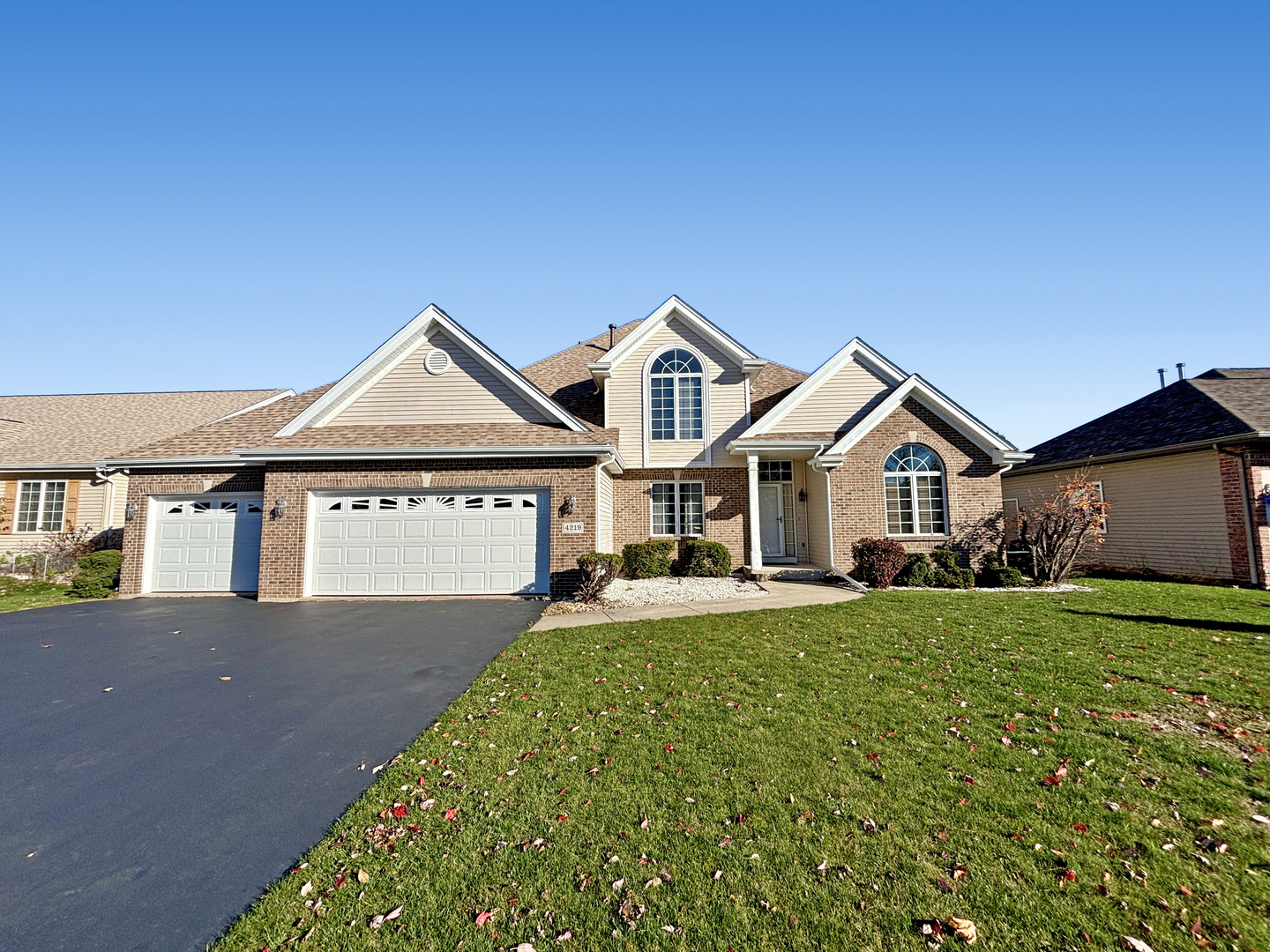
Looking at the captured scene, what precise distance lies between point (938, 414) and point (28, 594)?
24691mm

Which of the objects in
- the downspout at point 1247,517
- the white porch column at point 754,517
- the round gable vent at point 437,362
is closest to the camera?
the downspout at point 1247,517

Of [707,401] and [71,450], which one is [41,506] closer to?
[71,450]

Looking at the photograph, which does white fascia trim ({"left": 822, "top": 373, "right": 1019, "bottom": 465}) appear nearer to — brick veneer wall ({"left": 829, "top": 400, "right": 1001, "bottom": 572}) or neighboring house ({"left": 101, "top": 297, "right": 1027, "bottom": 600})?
neighboring house ({"left": 101, "top": 297, "right": 1027, "bottom": 600})

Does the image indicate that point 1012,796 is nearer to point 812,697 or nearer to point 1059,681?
point 812,697

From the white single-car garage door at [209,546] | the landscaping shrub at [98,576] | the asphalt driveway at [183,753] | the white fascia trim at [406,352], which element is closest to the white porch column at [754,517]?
the white fascia trim at [406,352]

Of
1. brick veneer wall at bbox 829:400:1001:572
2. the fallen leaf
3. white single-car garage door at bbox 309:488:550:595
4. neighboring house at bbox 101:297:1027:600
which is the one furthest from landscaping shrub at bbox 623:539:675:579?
the fallen leaf

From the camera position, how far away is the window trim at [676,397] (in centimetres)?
1673

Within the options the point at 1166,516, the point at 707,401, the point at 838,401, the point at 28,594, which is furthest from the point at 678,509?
Answer: the point at 28,594

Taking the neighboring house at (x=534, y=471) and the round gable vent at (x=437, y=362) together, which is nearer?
the neighboring house at (x=534, y=471)

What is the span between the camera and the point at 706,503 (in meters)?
16.6

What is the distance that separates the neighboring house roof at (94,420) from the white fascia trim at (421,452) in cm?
857

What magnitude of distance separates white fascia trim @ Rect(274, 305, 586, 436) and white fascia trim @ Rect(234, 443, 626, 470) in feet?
4.05

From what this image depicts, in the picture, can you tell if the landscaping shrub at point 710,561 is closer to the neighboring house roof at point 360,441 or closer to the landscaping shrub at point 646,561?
the landscaping shrub at point 646,561

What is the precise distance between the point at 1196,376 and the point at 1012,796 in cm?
2360
